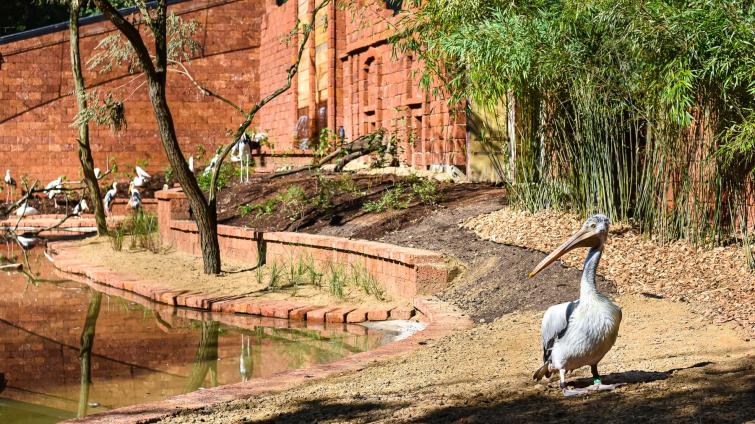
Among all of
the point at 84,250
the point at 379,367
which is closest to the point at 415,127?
the point at 84,250

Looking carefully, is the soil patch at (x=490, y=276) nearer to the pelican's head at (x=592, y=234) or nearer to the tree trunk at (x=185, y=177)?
the tree trunk at (x=185, y=177)

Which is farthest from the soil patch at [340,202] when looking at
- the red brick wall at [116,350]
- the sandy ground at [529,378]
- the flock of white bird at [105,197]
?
the sandy ground at [529,378]

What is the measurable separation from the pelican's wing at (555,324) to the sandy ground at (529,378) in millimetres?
223

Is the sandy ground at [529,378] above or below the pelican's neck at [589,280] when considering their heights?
below

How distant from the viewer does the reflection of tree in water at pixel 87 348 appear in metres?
5.91

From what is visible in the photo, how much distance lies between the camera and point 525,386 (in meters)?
4.54

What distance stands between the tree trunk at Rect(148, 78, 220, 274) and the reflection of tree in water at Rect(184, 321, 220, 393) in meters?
1.93

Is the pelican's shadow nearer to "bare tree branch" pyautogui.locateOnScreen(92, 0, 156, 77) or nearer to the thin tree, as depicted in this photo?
the thin tree

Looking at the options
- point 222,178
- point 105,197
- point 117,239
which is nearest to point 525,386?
point 117,239

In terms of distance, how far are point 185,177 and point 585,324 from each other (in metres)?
6.54

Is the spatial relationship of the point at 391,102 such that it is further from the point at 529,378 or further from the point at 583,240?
the point at 583,240

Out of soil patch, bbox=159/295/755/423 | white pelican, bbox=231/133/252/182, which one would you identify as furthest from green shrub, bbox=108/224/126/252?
soil patch, bbox=159/295/755/423

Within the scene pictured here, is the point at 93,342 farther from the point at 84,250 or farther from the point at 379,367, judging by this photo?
the point at 84,250

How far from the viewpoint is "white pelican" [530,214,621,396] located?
162 inches
